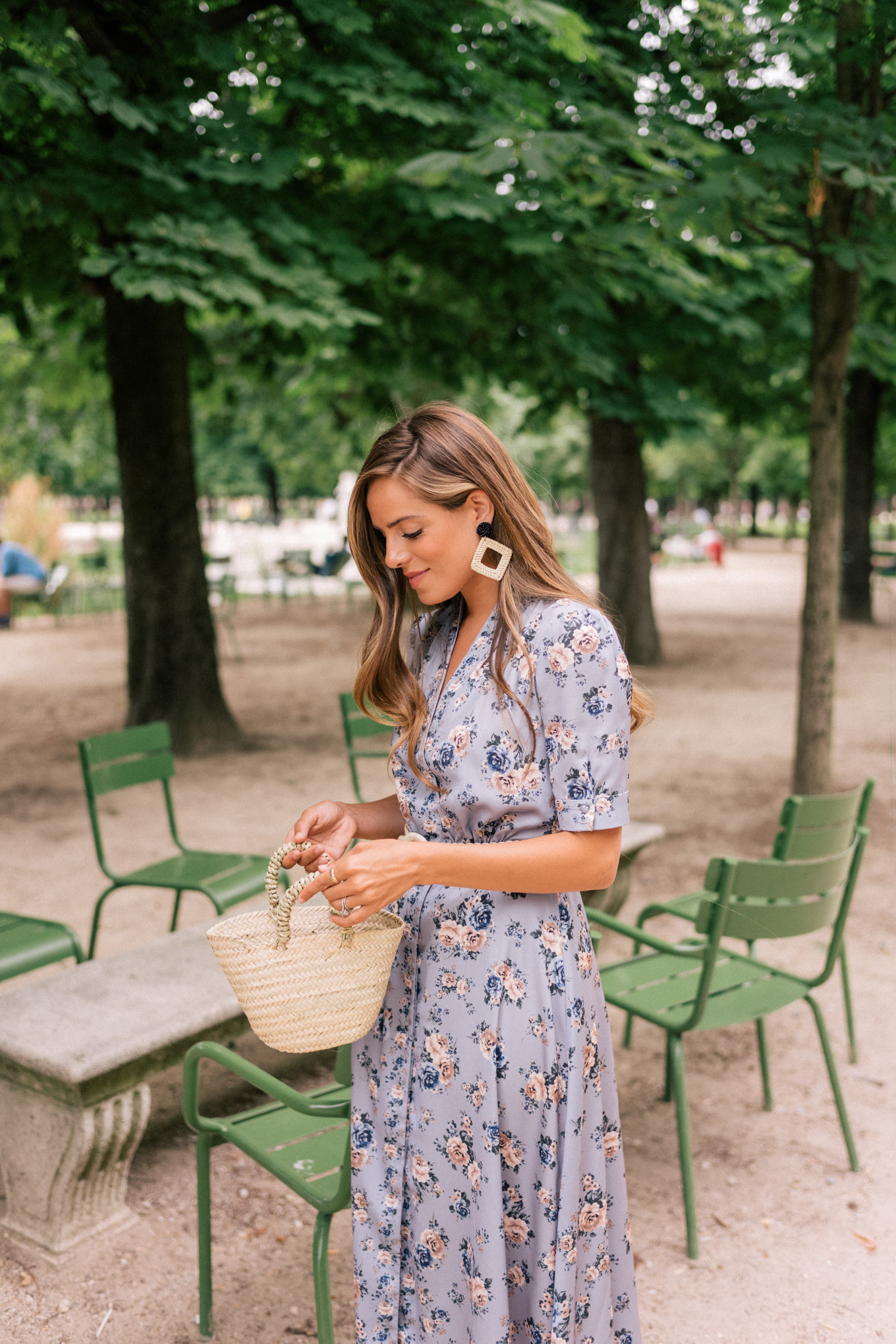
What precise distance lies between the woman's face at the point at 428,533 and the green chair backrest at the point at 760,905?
4.41ft

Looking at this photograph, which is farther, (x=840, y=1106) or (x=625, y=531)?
(x=625, y=531)

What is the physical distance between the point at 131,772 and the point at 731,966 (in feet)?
7.93

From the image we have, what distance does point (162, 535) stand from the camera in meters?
8.16

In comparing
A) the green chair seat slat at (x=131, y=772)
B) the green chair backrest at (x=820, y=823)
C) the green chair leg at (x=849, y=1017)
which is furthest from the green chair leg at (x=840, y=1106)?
the green chair seat slat at (x=131, y=772)

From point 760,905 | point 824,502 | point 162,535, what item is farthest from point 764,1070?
point 162,535

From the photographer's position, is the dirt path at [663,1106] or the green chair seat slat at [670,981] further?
the green chair seat slat at [670,981]

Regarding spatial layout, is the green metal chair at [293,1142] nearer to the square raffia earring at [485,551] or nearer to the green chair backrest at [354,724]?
the square raffia earring at [485,551]

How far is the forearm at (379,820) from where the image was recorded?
2.05m

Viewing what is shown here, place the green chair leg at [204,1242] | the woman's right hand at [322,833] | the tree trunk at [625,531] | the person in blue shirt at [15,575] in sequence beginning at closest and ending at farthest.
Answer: the woman's right hand at [322,833] → the green chair leg at [204,1242] → the tree trunk at [625,531] → the person in blue shirt at [15,575]

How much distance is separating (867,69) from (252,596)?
1800 centimetres

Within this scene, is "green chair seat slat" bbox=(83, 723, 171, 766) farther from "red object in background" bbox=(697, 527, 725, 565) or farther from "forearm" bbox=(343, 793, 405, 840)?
"red object in background" bbox=(697, 527, 725, 565)

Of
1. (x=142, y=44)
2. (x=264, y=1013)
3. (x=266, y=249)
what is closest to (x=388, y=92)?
(x=266, y=249)

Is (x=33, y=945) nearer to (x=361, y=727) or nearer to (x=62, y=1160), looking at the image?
(x=62, y=1160)

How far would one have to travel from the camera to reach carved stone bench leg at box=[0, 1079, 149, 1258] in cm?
277
